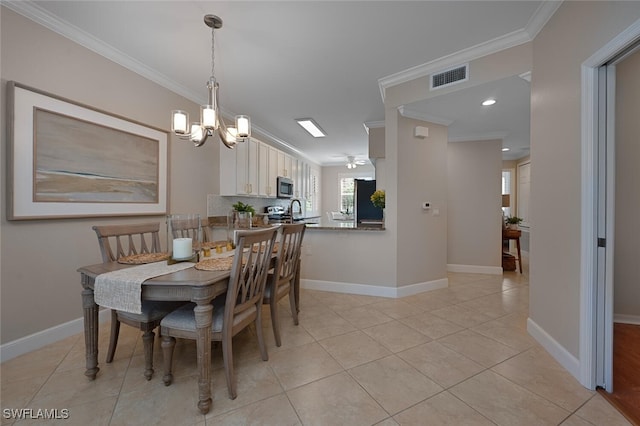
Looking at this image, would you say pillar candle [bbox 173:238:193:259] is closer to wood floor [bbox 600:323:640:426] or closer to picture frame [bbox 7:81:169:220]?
picture frame [bbox 7:81:169:220]

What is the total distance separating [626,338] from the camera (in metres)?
2.24

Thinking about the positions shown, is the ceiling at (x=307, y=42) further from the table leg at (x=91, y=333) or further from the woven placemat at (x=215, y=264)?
the table leg at (x=91, y=333)

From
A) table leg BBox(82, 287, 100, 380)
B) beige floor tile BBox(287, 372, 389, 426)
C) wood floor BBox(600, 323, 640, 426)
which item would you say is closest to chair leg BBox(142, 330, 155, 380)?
table leg BBox(82, 287, 100, 380)

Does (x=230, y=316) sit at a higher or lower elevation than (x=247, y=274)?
lower

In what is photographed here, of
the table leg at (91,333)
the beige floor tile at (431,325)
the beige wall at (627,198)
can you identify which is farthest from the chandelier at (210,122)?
the beige wall at (627,198)

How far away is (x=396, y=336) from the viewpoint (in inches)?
91.3

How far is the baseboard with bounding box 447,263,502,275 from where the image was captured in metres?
4.43

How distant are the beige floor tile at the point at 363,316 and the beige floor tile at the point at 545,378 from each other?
1.02m

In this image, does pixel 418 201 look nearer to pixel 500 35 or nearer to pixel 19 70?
pixel 500 35

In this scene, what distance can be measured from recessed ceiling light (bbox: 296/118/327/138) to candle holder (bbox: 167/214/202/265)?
2.87m

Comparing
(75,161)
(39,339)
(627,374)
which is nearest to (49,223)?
(75,161)

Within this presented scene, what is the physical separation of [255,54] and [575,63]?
2.50 metres

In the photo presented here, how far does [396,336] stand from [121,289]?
2051 millimetres

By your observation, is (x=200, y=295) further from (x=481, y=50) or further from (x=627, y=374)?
(x=481, y=50)
